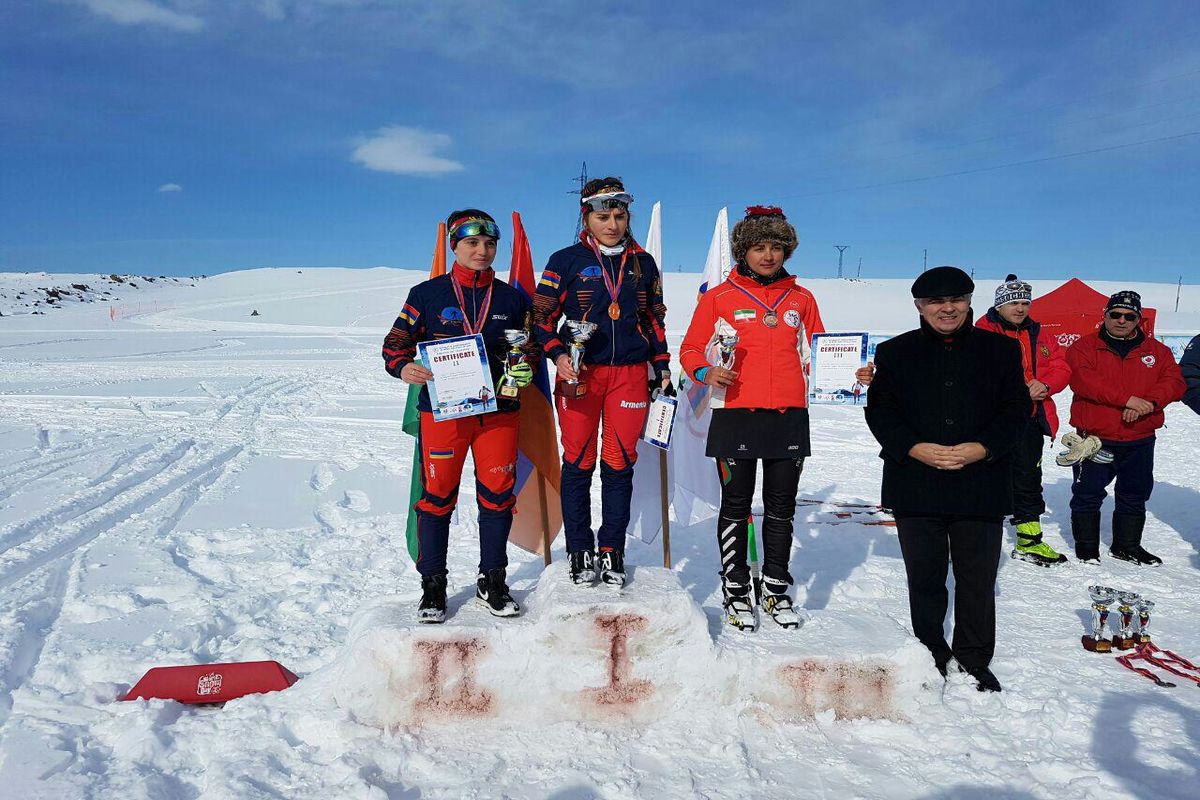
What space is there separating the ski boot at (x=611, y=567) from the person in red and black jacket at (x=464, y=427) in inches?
19.1

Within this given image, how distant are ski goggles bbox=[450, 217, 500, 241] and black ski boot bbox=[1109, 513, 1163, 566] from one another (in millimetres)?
5461

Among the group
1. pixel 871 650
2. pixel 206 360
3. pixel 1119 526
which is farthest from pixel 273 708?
pixel 206 360

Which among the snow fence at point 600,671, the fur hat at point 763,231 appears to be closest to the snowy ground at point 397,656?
the snow fence at point 600,671

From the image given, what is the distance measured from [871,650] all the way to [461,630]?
1.98 metres

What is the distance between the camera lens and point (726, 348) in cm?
369

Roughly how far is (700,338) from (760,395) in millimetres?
472

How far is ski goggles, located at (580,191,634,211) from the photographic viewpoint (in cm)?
392

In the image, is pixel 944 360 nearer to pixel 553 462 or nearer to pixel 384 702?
pixel 553 462

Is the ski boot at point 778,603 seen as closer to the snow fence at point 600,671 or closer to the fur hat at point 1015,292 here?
the snow fence at point 600,671

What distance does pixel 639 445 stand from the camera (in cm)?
519

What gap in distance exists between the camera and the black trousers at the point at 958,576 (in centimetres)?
365

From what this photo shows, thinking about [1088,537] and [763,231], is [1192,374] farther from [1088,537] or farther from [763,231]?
[763,231]

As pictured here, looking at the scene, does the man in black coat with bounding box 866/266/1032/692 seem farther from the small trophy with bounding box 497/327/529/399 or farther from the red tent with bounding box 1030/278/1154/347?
the red tent with bounding box 1030/278/1154/347

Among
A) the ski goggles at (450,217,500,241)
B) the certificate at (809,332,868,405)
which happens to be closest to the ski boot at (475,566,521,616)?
the ski goggles at (450,217,500,241)
